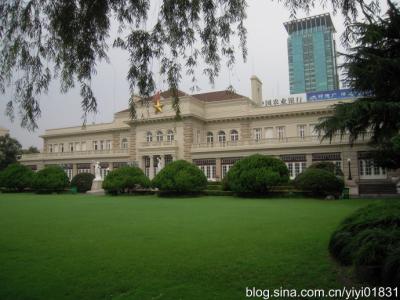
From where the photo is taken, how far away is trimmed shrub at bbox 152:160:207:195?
96.2 feet

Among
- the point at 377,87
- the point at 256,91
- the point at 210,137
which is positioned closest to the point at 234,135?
the point at 210,137

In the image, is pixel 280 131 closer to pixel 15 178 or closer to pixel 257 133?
pixel 257 133

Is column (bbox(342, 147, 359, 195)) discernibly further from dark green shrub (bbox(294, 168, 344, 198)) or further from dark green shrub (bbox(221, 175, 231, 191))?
dark green shrub (bbox(221, 175, 231, 191))

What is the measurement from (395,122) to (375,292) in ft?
53.5

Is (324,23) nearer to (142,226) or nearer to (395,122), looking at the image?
(142,226)

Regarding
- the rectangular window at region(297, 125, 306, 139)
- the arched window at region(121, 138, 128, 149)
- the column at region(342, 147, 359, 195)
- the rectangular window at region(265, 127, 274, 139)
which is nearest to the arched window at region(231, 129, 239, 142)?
the rectangular window at region(265, 127, 274, 139)

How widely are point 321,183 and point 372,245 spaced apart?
21055mm

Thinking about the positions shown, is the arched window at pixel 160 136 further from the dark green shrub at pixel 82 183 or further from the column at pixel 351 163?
the column at pixel 351 163

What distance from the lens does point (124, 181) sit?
32438 millimetres

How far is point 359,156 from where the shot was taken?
111ft

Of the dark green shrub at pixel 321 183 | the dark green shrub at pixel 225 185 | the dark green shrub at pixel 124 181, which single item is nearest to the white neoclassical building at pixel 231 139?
the dark green shrub at pixel 321 183

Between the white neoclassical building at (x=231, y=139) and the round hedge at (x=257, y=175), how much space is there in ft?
23.7

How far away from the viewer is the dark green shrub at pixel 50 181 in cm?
3697

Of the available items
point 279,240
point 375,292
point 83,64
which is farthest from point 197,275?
point 83,64
